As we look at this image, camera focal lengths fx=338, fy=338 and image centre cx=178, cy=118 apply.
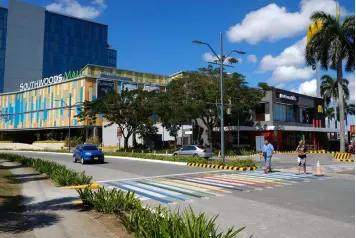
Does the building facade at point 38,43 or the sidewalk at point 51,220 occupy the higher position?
the building facade at point 38,43

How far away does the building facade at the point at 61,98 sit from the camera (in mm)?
70125

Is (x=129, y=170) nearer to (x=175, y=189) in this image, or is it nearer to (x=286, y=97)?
(x=175, y=189)

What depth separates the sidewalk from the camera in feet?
21.6

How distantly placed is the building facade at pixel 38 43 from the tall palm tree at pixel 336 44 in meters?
97.2

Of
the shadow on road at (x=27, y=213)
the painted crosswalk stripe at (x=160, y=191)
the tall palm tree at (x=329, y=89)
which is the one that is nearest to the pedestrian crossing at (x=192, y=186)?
the painted crosswalk stripe at (x=160, y=191)

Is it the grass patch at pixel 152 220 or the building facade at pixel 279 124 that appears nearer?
the grass patch at pixel 152 220

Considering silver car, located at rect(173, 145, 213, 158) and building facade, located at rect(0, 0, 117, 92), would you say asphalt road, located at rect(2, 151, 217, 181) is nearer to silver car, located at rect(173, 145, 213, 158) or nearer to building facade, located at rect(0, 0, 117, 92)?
silver car, located at rect(173, 145, 213, 158)

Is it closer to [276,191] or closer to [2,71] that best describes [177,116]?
[276,191]

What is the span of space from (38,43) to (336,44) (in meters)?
101

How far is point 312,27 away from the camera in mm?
35094

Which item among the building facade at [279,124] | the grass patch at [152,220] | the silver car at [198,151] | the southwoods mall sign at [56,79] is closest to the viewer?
the grass patch at [152,220]

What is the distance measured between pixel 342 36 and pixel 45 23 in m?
102

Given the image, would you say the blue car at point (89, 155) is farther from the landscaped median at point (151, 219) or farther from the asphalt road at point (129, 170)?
the landscaped median at point (151, 219)

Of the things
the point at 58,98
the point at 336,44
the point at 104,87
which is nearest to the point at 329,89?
the point at 336,44
